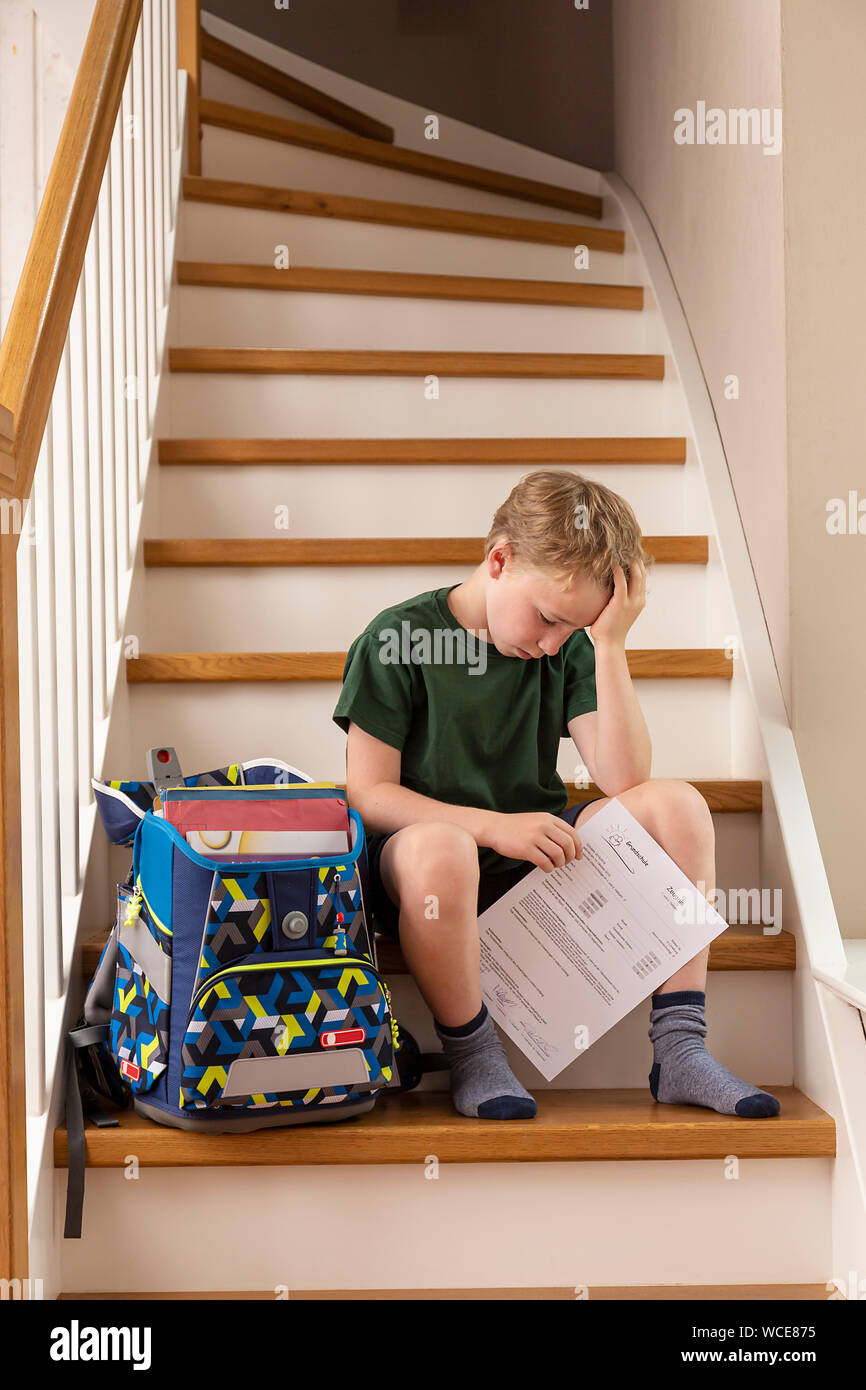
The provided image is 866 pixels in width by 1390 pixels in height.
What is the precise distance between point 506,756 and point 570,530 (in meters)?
0.27

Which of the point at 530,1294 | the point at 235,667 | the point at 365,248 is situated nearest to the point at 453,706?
the point at 235,667

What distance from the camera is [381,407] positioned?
6.67ft

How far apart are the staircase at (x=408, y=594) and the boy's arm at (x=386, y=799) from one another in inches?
6.1

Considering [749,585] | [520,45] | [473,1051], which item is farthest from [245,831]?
[520,45]

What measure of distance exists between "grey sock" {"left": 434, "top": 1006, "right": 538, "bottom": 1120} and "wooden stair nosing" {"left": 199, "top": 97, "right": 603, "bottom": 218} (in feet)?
6.84

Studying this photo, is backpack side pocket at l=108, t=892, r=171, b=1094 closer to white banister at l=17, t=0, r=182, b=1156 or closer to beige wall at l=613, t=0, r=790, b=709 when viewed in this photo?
white banister at l=17, t=0, r=182, b=1156

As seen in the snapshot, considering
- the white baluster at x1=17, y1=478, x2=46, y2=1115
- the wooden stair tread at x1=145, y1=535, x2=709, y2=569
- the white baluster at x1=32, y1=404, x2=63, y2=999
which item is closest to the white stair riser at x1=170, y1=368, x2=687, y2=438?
the wooden stair tread at x1=145, y1=535, x2=709, y2=569

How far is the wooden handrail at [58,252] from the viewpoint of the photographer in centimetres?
104

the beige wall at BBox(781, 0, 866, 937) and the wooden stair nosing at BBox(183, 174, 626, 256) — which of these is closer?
the beige wall at BBox(781, 0, 866, 937)

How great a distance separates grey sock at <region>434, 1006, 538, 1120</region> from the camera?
116 cm

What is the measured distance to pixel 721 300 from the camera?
180 cm

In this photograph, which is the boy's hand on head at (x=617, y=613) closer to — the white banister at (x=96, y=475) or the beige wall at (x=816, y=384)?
the beige wall at (x=816, y=384)

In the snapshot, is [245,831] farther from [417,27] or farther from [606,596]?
[417,27]
